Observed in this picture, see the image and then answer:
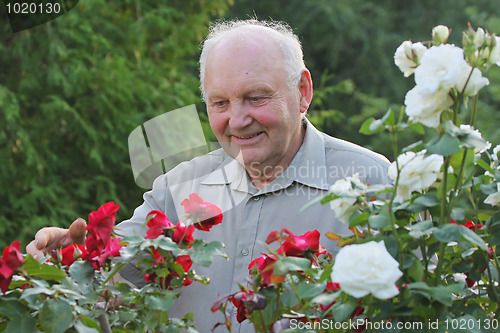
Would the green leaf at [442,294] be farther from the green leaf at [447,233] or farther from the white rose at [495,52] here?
the white rose at [495,52]

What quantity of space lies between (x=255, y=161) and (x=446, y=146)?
1176 millimetres

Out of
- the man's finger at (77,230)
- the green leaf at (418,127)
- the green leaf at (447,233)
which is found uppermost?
the green leaf at (418,127)

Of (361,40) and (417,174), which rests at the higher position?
(417,174)

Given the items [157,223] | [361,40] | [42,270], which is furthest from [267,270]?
[361,40]

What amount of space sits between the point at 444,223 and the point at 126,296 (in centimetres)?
55

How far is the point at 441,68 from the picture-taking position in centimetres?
98

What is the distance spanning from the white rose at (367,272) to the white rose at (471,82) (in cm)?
27

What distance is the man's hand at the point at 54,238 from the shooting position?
1489 mm

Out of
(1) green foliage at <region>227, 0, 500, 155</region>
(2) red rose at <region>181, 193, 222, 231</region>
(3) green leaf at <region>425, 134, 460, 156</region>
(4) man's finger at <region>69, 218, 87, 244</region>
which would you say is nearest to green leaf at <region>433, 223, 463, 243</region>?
(3) green leaf at <region>425, 134, 460, 156</region>

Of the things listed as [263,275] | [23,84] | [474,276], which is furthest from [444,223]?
[23,84]

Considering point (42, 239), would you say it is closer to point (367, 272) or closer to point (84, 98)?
point (367, 272)

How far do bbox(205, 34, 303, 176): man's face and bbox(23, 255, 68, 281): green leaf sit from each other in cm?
101

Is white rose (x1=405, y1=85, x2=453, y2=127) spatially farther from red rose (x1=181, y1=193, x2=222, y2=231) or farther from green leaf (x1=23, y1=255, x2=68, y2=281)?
green leaf (x1=23, y1=255, x2=68, y2=281)

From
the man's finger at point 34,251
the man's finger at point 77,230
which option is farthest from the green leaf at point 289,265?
the man's finger at point 34,251
